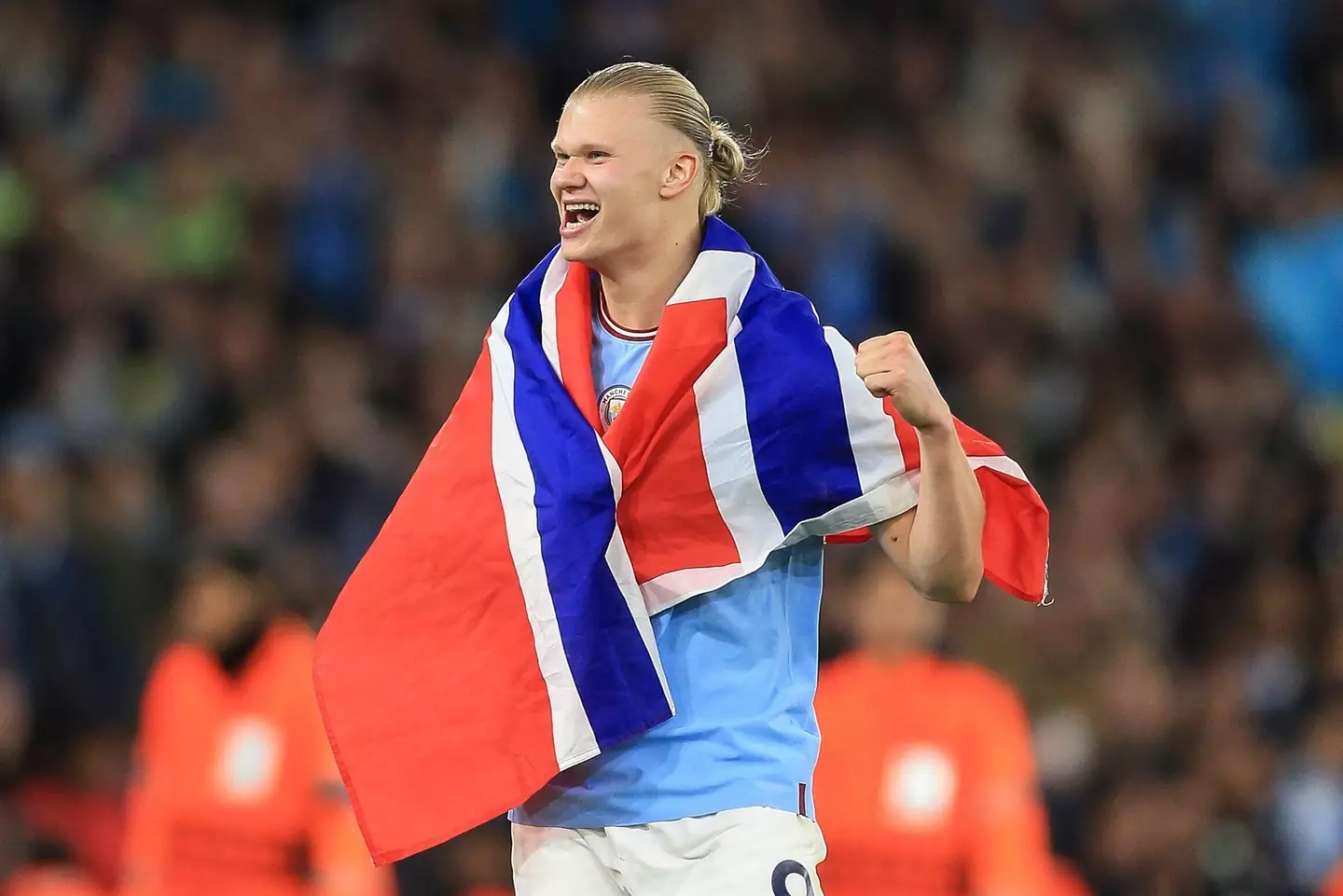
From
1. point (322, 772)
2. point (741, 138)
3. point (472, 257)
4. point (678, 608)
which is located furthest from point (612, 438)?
point (472, 257)

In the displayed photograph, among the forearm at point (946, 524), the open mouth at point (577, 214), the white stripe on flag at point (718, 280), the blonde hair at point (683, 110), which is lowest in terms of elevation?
the forearm at point (946, 524)

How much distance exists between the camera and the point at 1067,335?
8.87m

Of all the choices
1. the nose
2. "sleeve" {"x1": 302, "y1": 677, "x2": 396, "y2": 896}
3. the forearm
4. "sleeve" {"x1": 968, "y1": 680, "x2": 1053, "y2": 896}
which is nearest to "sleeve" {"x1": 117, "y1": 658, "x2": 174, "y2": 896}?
"sleeve" {"x1": 302, "y1": 677, "x2": 396, "y2": 896}

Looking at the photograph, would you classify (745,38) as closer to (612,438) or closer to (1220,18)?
(1220,18)

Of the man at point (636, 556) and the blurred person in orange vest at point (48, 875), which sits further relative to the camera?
the blurred person in orange vest at point (48, 875)

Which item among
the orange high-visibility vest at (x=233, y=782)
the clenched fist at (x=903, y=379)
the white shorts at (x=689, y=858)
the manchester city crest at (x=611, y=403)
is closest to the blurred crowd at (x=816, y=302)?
the orange high-visibility vest at (x=233, y=782)

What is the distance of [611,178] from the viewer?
3207 mm

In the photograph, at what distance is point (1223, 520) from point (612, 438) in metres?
5.86

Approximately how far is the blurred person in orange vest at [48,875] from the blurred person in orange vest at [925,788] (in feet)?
7.72

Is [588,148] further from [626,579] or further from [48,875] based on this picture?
[48,875]

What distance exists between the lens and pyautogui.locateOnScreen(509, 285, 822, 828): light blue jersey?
3047mm

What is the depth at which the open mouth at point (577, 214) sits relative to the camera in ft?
10.5

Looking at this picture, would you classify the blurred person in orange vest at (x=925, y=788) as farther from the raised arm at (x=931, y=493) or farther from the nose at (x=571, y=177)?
the nose at (x=571, y=177)

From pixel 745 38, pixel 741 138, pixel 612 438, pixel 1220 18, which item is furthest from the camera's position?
pixel 1220 18
